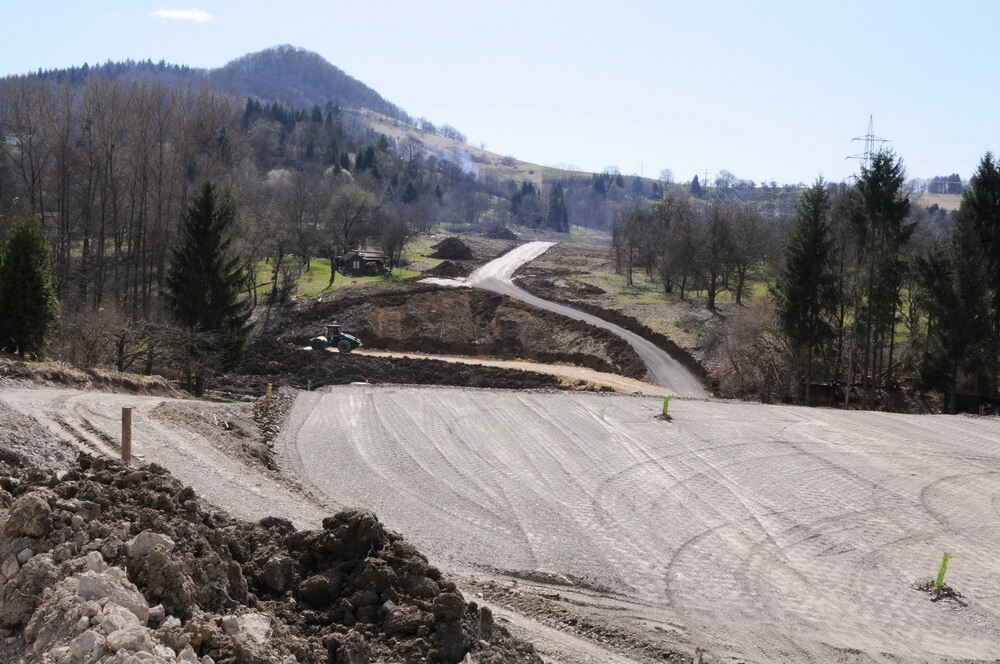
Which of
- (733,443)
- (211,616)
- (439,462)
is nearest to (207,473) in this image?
(439,462)

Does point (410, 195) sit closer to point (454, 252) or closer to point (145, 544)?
point (454, 252)

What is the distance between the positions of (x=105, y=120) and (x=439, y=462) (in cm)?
4282

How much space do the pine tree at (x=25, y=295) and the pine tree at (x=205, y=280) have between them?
10111mm

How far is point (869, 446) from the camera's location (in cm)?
2412

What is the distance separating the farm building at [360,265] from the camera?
241 ft

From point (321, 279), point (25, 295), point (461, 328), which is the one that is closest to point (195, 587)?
point (25, 295)

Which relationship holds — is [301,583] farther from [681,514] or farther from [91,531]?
[681,514]

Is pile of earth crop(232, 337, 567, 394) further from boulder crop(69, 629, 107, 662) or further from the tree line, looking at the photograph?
boulder crop(69, 629, 107, 662)

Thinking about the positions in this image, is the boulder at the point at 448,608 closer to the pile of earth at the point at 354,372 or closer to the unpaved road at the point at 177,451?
the unpaved road at the point at 177,451

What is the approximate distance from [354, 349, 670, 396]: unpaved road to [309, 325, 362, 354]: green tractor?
0.61m

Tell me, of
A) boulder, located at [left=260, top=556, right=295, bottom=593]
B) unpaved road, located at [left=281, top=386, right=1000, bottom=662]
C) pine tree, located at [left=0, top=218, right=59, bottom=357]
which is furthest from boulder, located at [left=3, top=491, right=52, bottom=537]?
pine tree, located at [left=0, top=218, right=59, bottom=357]

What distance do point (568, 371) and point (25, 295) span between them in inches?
994

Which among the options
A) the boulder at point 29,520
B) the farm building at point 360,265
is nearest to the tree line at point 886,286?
the boulder at point 29,520

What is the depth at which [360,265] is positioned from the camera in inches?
2918
